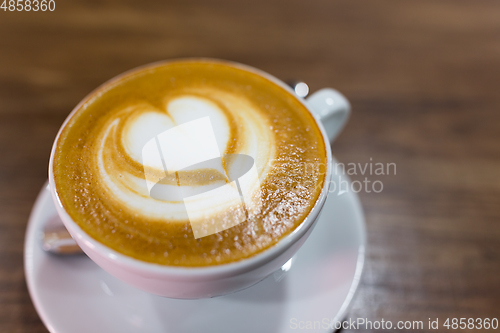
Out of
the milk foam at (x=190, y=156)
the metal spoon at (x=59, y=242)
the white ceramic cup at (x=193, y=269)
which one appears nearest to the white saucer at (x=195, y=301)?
the metal spoon at (x=59, y=242)

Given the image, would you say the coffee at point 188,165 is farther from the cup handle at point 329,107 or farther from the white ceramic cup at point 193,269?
the cup handle at point 329,107

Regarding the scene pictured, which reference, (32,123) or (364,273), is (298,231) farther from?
(32,123)

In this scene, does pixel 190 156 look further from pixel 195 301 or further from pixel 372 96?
pixel 372 96

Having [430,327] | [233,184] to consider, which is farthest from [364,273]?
[233,184]

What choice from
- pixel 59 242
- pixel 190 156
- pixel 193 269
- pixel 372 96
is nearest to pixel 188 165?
pixel 190 156

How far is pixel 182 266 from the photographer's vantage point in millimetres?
525

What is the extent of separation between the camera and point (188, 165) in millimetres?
633

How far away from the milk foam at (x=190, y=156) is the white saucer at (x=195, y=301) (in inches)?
8.9

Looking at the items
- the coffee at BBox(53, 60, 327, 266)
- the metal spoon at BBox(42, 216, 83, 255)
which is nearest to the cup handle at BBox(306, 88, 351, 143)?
the coffee at BBox(53, 60, 327, 266)

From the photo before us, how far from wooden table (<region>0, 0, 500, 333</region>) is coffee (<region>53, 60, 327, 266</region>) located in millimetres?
357

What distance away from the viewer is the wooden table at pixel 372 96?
0.86 m

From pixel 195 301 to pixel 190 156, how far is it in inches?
11.2

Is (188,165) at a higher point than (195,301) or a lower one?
higher

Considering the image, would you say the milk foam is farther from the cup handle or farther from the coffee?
the cup handle
